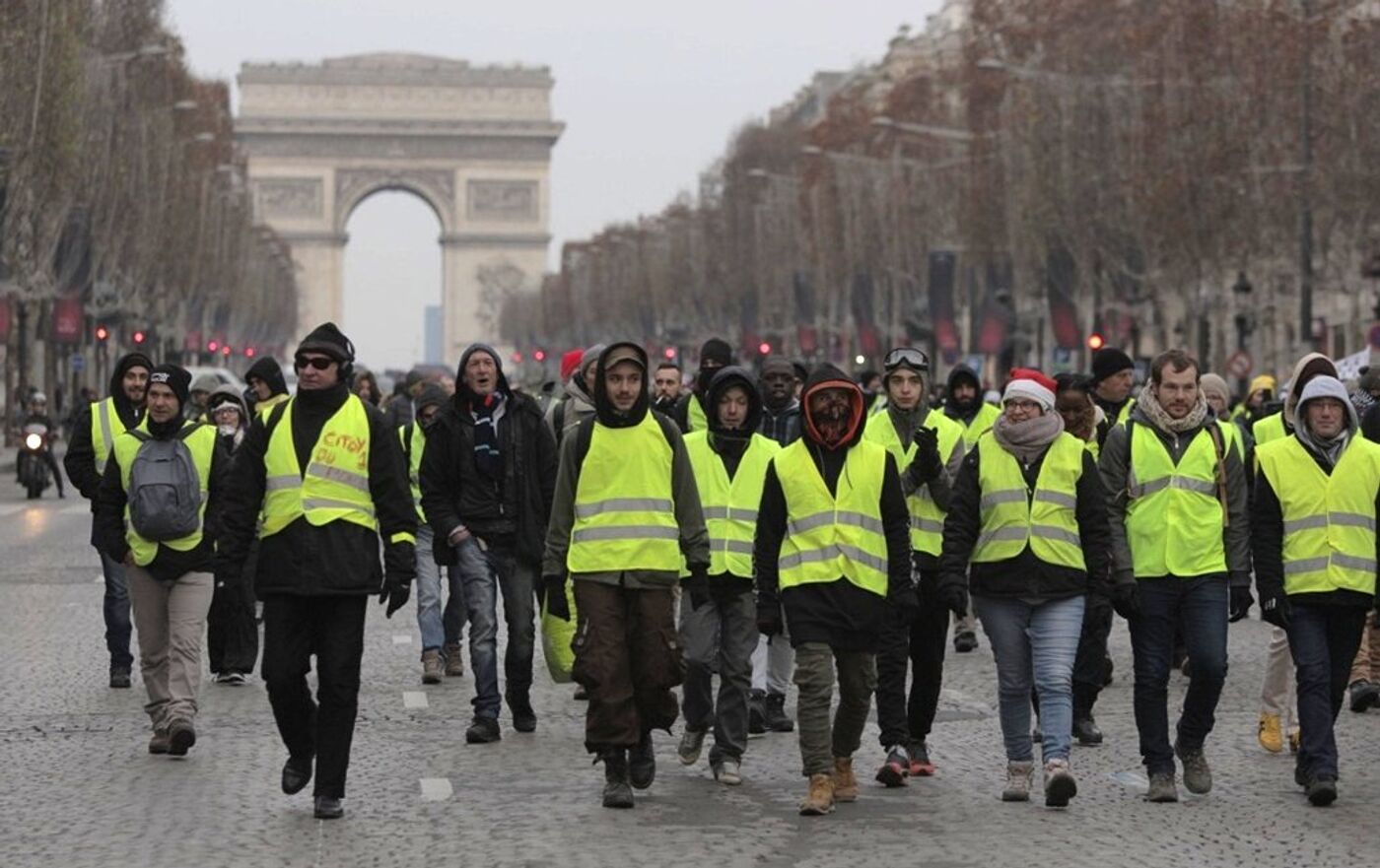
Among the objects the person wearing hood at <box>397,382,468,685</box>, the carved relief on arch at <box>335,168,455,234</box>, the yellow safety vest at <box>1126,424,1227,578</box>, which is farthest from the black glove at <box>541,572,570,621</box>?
the carved relief on arch at <box>335,168,455,234</box>

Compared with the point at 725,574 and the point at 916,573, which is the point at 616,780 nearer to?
the point at 725,574

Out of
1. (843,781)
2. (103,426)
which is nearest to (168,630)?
(103,426)

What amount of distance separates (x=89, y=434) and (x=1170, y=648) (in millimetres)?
5637

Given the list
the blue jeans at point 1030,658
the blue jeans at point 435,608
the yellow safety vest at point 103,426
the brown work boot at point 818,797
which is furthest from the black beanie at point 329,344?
the blue jeans at point 435,608

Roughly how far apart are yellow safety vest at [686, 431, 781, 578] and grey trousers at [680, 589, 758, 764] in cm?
17

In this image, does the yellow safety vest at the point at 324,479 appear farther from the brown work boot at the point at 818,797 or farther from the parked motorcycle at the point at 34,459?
the parked motorcycle at the point at 34,459

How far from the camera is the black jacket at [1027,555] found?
1194 cm

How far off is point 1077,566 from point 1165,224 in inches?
1790

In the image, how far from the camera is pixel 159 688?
45.2ft

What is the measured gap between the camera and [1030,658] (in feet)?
39.9

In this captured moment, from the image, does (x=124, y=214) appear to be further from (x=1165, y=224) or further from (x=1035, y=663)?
(x=1035, y=663)

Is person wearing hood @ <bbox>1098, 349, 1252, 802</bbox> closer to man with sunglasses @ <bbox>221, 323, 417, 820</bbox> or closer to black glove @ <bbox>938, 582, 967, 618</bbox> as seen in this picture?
black glove @ <bbox>938, 582, 967, 618</bbox>

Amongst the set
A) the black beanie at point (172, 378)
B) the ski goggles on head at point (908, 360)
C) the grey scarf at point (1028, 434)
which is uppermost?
the ski goggles on head at point (908, 360)

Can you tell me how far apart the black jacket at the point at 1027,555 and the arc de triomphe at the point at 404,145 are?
453 feet
